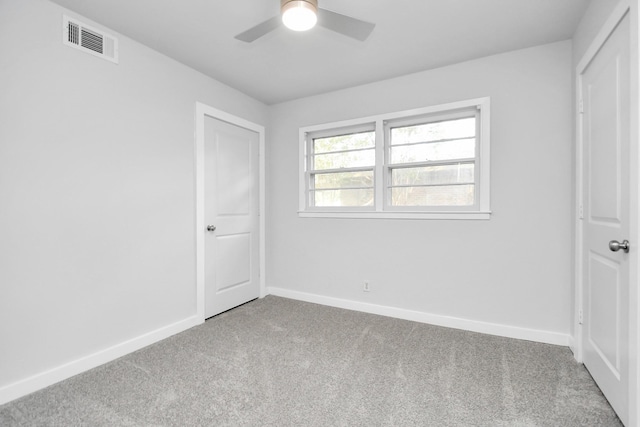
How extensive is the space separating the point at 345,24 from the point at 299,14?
0.29 m

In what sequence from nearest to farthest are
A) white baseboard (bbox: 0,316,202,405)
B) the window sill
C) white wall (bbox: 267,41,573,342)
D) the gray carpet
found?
the gray carpet
white baseboard (bbox: 0,316,202,405)
white wall (bbox: 267,41,573,342)
the window sill

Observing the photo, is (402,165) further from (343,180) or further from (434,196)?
(343,180)

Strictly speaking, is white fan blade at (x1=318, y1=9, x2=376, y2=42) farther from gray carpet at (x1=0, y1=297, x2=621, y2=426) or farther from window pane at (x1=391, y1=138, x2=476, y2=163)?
gray carpet at (x1=0, y1=297, x2=621, y2=426)

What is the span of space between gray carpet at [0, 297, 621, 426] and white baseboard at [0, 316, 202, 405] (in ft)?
0.20

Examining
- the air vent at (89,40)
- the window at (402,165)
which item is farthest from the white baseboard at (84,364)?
the air vent at (89,40)

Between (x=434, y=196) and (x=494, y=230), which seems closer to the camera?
(x=494, y=230)

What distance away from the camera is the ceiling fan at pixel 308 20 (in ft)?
5.14

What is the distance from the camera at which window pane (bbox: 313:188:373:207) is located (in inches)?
134

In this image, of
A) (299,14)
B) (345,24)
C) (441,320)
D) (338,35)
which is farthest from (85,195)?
(441,320)

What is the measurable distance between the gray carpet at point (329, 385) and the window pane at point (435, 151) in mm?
1631

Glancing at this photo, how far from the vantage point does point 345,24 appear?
5.68 ft

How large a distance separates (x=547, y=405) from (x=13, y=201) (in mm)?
3290

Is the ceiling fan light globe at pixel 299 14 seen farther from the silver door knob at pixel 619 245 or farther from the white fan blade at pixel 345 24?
the silver door knob at pixel 619 245

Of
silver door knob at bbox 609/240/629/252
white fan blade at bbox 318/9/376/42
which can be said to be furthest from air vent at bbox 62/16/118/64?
silver door knob at bbox 609/240/629/252
